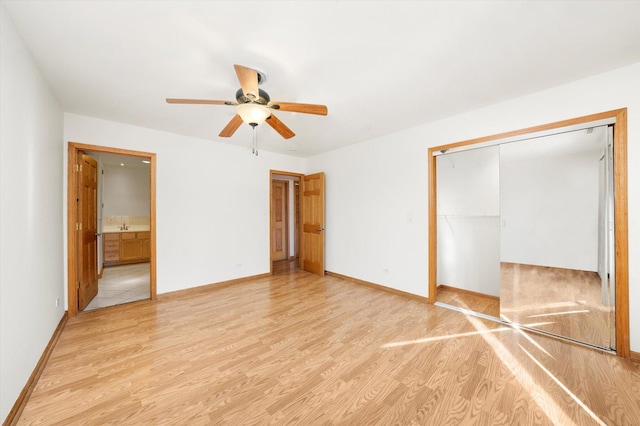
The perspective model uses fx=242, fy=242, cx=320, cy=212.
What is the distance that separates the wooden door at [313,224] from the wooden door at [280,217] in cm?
136

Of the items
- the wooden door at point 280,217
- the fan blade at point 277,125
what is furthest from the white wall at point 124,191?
the fan blade at point 277,125

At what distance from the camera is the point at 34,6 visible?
145 centimetres

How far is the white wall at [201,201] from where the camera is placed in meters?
3.44

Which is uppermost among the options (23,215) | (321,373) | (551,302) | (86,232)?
(23,215)

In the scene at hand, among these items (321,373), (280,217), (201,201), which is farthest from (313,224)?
(321,373)

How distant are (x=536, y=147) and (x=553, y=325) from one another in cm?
214

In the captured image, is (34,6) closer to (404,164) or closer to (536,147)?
(404,164)

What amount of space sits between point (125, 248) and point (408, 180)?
658 cm

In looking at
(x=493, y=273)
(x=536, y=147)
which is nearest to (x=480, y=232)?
(x=493, y=273)

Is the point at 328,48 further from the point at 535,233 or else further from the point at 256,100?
the point at 535,233

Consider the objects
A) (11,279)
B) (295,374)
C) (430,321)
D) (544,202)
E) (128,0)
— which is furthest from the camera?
(544,202)

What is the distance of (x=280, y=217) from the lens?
673cm

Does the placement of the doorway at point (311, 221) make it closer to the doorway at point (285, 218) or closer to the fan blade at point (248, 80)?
the doorway at point (285, 218)

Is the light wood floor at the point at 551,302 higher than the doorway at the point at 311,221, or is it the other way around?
the doorway at the point at 311,221
